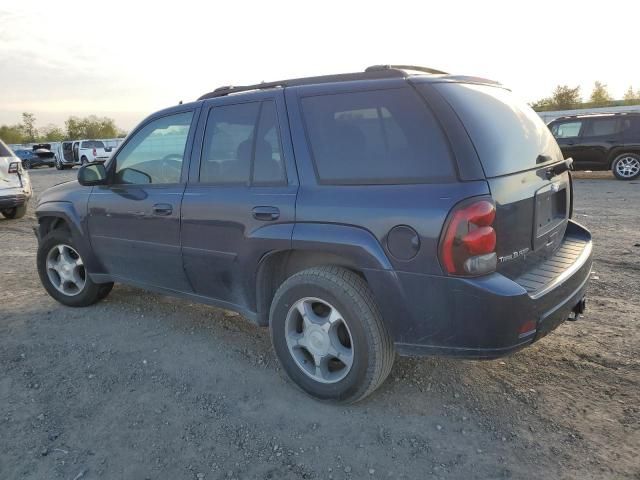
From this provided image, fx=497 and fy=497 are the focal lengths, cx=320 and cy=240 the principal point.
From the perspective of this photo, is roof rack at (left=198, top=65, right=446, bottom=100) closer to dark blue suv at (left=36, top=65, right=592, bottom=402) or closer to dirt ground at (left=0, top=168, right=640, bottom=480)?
dark blue suv at (left=36, top=65, right=592, bottom=402)

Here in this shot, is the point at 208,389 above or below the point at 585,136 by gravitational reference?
below

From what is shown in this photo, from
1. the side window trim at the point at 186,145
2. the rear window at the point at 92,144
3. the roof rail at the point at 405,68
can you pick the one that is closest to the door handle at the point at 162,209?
the side window trim at the point at 186,145

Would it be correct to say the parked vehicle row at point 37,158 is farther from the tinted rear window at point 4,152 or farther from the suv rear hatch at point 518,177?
the suv rear hatch at point 518,177

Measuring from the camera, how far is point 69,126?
249ft

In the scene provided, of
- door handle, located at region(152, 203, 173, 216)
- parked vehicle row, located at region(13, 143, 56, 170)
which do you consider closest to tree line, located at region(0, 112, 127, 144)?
parked vehicle row, located at region(13, 143, 56, 170)

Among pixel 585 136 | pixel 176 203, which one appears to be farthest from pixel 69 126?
pixel 176 203

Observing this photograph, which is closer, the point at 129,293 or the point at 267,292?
the point at 267,292

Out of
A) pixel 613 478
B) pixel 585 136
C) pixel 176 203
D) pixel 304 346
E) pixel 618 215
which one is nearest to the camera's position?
pixel 613 478

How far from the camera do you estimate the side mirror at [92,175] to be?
402cm

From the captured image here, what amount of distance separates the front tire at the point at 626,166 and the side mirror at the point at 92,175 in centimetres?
1333

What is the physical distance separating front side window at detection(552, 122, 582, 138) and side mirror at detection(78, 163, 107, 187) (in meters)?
13.1

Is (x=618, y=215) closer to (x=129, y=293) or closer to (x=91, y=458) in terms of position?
(x=129, y=293)

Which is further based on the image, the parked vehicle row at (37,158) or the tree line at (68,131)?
the tree line at (68,131)

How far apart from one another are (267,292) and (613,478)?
2.06 meters
